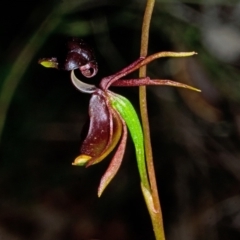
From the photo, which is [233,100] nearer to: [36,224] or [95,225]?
[95,225]

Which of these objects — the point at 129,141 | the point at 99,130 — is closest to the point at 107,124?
the point at 99,130

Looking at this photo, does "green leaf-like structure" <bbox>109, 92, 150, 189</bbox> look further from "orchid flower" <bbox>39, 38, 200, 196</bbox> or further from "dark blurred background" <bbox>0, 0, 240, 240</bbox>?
"dark blurred background" <bbox>0, 0, 240, 240</bbox>

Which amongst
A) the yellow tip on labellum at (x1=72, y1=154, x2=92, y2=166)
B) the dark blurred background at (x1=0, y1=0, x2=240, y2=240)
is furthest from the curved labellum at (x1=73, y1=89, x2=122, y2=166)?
the dark blurred background at (x1=0, y1=0, x2=240, y2=240)

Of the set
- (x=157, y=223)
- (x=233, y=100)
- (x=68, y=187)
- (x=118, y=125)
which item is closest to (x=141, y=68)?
(x=118, y=125)

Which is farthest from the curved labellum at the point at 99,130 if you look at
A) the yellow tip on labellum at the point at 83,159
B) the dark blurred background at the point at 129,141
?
the dark blurred background at the point at 129,141

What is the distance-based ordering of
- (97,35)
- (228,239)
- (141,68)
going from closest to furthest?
1. (141,68)
2. (228,239)
3. (97,35)

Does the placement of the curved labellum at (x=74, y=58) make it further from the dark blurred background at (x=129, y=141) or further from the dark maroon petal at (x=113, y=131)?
the dark blurred background at (x=129, y=141)

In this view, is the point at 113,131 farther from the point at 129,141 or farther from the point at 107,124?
the point at 129,141

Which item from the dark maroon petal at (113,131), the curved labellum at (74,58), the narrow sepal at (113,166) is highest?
Result: the curved labellum at (74,58)
